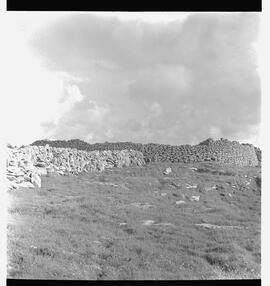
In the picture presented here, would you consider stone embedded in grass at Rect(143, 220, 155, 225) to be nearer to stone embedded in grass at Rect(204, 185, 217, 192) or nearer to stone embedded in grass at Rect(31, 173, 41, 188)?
stone embedded in grass at Rect(204, 185, 217, 192)

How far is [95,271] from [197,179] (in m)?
6.30

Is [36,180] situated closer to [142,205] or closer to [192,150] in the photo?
[142,205]

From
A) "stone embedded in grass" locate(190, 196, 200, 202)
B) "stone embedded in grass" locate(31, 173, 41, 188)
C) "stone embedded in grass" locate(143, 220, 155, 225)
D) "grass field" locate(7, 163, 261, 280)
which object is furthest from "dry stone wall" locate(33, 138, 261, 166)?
"stone embedded in grass" locate(143, 220, 155, 225)

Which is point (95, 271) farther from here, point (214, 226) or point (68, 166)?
point (68, 166)

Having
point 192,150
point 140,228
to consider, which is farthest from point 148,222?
point 192,150

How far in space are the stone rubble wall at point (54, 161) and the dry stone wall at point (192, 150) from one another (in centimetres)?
70

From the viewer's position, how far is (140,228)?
14.9m

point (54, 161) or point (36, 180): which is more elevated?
point (54, 161)

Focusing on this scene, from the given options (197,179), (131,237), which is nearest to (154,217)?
(131,237)

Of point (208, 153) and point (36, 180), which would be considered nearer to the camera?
point (36, 180)

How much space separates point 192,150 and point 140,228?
A: 6.57 meters

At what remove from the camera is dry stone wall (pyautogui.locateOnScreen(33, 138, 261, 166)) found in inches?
733

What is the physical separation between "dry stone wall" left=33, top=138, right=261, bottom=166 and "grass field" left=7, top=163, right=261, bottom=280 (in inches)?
49.6

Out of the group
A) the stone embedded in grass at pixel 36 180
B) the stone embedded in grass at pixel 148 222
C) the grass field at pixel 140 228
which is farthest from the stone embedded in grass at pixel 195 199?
the stone embedded in grass at pixel 36 180
